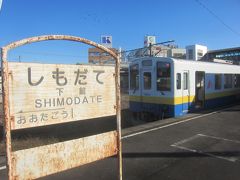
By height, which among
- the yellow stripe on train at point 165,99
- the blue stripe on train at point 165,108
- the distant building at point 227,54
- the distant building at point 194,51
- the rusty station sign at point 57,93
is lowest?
the blue stripe on train at point 165,108

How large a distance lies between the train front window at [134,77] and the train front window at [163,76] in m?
1.32

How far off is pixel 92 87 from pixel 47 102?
2.17ft

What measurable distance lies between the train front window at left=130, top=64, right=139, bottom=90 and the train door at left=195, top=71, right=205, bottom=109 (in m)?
2.92

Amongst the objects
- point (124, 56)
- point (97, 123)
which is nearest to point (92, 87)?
point (97, 123)

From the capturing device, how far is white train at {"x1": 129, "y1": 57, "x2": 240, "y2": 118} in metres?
11.9

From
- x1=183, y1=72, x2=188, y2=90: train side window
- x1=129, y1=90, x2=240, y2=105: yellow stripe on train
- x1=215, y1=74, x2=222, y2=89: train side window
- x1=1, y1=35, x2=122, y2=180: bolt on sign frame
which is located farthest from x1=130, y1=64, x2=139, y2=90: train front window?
x1=1, y1=35, x2=122, y2=180: bolt on sign frame

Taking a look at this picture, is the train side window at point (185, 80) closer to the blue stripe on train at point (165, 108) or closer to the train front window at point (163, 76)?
the blue stripe on train at point (165, 108)

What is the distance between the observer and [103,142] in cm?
368

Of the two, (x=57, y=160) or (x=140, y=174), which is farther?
(x=140, y=174)

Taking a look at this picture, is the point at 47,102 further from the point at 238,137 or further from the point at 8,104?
the point at 238,137

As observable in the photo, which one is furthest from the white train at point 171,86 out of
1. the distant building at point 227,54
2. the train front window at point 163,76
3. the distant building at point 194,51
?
the distant building at point 194,51

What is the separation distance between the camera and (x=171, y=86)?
1184 cm

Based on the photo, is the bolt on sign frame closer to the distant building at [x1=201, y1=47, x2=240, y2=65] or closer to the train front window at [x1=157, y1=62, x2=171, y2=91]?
the train front window at [x1=157, y1=62, x2=171, y2=91]

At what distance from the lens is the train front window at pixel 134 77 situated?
13383 mm
